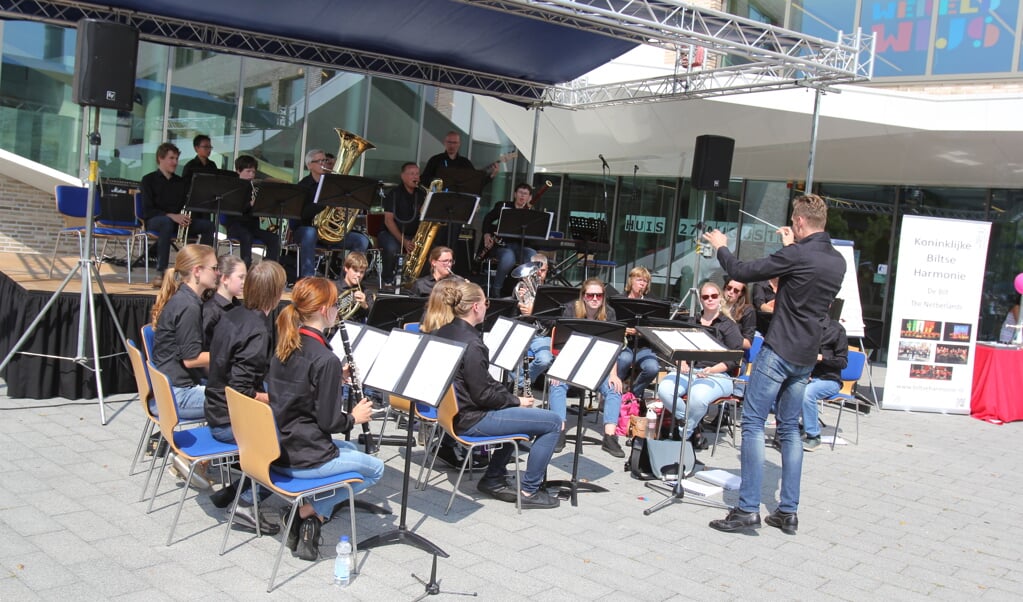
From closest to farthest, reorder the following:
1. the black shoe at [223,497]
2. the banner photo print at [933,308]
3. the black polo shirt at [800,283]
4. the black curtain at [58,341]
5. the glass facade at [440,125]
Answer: the black shoe at [223,497]
the black polo shirt at [800,283]
the black curtain at [58,341]
the banner photo print at [933,308]
the glass facade at [440,125]

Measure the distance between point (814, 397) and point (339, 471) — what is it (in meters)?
4.69

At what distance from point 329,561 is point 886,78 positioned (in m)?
12.6

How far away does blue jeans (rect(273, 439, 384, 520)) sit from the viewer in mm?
3887

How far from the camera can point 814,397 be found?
7133mm

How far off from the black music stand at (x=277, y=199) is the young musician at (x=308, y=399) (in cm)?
450

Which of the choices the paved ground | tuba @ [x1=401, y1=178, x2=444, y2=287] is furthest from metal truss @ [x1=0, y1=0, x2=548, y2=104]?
the paved ground

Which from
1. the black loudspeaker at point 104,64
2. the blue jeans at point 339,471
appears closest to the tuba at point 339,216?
the black loudspeaker at point 104,64

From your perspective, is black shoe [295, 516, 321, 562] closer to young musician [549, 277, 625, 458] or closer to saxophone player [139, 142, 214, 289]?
young musician [549, 277, 625, 458]

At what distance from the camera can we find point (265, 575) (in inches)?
149

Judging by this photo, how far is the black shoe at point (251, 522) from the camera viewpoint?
169 inches

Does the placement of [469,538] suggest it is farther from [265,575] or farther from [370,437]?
[370,437]

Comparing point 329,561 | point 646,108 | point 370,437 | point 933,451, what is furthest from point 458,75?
point 329,561

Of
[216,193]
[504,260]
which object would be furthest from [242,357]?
[504,260]

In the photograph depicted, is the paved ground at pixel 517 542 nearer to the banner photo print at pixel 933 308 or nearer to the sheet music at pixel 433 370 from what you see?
the sheet music at pixel 433 370
